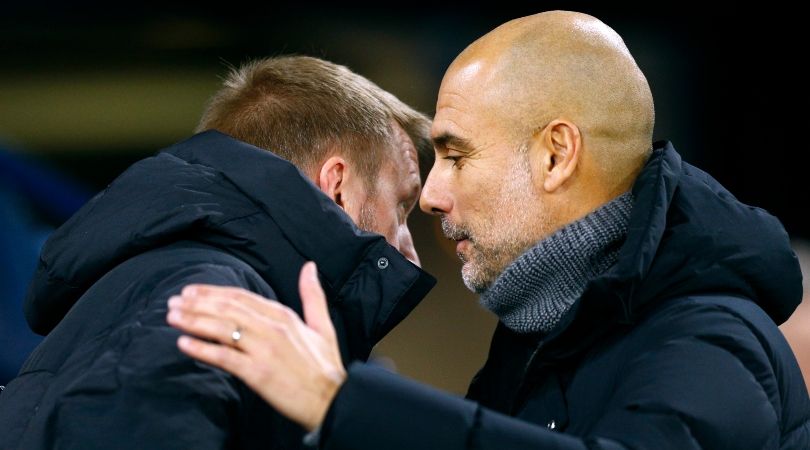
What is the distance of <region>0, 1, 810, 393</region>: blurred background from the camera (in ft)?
12.0

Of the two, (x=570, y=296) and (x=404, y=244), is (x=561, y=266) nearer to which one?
(x=570, y=296)

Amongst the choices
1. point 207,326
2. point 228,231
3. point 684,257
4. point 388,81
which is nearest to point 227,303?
point 207,326

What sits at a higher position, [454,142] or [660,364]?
[454,142]

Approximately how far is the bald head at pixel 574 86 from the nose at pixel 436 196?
0.52 feet

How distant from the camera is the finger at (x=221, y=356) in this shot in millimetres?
1264

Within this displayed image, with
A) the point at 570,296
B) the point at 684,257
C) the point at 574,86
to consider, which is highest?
the point at 574,86

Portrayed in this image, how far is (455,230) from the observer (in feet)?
6.17

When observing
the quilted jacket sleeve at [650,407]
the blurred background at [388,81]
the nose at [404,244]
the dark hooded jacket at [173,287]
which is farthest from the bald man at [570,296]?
the blurred background at [388,81]

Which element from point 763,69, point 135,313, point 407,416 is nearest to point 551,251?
point 407,416

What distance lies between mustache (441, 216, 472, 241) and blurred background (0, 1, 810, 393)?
1850 mm

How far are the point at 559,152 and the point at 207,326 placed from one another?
2.32ft

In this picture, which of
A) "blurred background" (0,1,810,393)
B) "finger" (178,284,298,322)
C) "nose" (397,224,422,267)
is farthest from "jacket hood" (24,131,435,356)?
"blurred background" (0,1,810,393)

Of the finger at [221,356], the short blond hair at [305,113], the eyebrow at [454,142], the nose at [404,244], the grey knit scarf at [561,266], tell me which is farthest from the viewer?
the nose at [404,244]

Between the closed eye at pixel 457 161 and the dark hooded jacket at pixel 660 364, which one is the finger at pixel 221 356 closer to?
the dark hooded jacket at pixel 660 364
